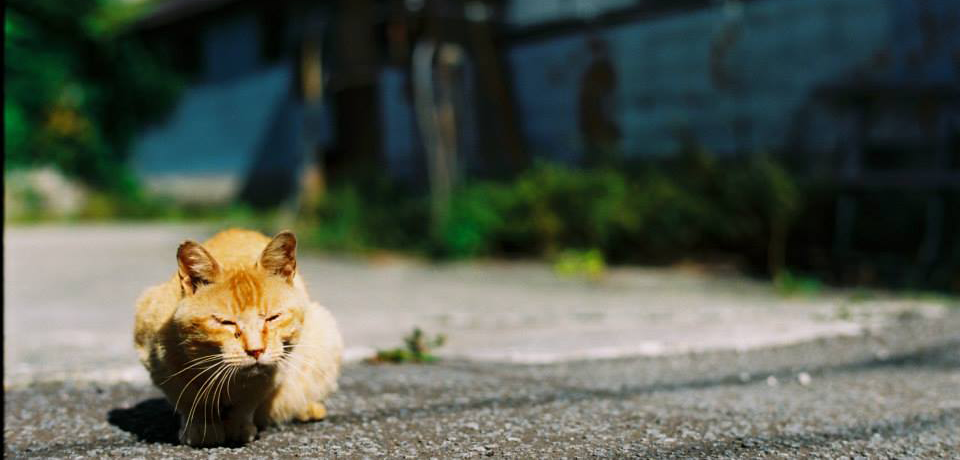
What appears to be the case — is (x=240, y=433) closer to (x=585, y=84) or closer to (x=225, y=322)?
(x=225, y=322)

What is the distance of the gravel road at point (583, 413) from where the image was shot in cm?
280

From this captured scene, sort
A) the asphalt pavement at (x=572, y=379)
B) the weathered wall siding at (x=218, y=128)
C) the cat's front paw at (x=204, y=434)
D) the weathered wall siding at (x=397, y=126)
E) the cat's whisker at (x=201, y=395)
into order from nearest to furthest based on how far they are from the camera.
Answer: the cat's whisker at (x=201, y=395), the cat's front paw at (x=204, y=434), the asphalt pavement at (x=572, y=379), the weathered wall siding at (x=397, y=126), the weathered wall siding at (x=218, y=128)

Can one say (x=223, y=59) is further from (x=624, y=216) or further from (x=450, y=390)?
(x=450, y=390)

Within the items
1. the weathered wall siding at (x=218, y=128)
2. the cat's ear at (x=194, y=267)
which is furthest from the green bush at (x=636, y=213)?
the weathered wall siding at (x=218, y=128)

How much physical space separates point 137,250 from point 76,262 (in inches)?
46.2

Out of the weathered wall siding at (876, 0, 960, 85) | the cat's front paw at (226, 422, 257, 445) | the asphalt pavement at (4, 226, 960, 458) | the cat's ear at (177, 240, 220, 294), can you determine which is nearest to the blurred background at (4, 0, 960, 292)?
the weathered wall siding at (876, 0, 960, 85)

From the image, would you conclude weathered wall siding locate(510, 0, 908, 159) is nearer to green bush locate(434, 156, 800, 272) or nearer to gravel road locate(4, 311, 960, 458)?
green bush locate(434, 156, 800, 272)

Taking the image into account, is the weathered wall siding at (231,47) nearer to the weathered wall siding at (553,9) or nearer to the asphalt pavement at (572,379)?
the weathered wall siding at (553,9)

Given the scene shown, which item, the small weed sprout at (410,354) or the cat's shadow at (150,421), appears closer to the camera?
the cat's shadow at (150,421)

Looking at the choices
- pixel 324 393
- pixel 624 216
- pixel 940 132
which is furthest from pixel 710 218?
pixel 324 393

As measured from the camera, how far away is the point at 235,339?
2.39m

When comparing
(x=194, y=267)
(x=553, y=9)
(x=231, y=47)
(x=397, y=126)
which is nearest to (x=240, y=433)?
(x=194, y=267)

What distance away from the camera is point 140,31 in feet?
60.3

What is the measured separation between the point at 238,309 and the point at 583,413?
57.3 inches
